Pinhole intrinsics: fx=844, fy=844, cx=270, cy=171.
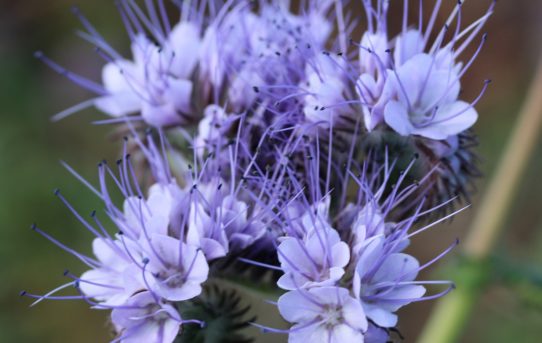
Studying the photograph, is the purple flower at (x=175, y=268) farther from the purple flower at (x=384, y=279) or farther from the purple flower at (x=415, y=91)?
the purple flower at (x=415, y=91)

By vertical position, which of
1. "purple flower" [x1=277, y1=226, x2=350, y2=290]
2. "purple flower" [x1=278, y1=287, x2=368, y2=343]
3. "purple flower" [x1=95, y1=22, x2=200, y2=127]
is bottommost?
"purple flower" [x1=278, y1=287, x2=368, y2=343]

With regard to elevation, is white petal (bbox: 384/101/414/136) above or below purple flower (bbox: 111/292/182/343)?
above

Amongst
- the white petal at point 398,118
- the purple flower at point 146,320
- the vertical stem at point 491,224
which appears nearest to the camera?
the purple flower at point 146,320

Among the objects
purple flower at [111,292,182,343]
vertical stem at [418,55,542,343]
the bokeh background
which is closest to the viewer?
purple flower at [111,292,182,343]

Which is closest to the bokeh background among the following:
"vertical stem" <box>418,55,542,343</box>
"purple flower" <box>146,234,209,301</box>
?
"vertical stem" <box>418,55,542,343</box>

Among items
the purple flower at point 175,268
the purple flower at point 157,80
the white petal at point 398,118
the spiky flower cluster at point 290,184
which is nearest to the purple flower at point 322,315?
the spiky flower cluster at point 290,184

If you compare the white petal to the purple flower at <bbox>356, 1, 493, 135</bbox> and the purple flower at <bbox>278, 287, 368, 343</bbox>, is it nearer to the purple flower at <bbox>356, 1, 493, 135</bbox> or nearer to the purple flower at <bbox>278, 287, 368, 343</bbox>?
the purple flower at <bbox>356, 1, 493, 135</bbox>

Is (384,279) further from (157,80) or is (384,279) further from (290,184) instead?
(157,80)

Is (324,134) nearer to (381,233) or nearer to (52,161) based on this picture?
(381,233)

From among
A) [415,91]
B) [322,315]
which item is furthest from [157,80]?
[322,315]
